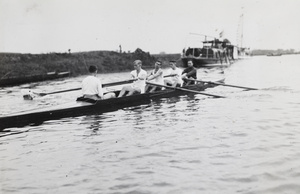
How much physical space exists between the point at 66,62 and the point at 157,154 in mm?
33126

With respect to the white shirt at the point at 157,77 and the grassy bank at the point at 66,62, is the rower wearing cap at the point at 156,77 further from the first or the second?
the grassy bank at the point at 66,62

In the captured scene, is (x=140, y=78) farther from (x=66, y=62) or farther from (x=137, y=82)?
(x=66, y=62)

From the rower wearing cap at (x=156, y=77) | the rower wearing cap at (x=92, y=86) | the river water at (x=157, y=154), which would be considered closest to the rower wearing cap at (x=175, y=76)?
the rower wearing cap at (x=156, y=77)

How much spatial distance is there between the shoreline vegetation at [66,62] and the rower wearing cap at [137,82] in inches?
722

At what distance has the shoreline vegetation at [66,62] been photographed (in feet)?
99.5

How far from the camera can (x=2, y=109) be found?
13.1 meters

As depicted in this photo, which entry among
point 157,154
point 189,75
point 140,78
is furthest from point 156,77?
point 157,154

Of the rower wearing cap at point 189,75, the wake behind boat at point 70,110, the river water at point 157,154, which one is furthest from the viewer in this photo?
the rower wearing cap at point 189,75

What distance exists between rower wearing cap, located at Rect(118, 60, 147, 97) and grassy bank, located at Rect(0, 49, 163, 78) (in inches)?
698

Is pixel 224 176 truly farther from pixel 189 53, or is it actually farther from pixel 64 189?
pixel 189 53

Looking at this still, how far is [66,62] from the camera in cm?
3725

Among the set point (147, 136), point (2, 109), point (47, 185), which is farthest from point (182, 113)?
point (2, 109)

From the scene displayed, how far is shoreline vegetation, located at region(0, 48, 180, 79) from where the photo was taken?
30312 millimetres

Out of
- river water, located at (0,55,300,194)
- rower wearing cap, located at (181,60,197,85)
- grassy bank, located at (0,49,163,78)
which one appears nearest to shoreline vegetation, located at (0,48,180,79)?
grassy bank, located at (0,49,163,78)
